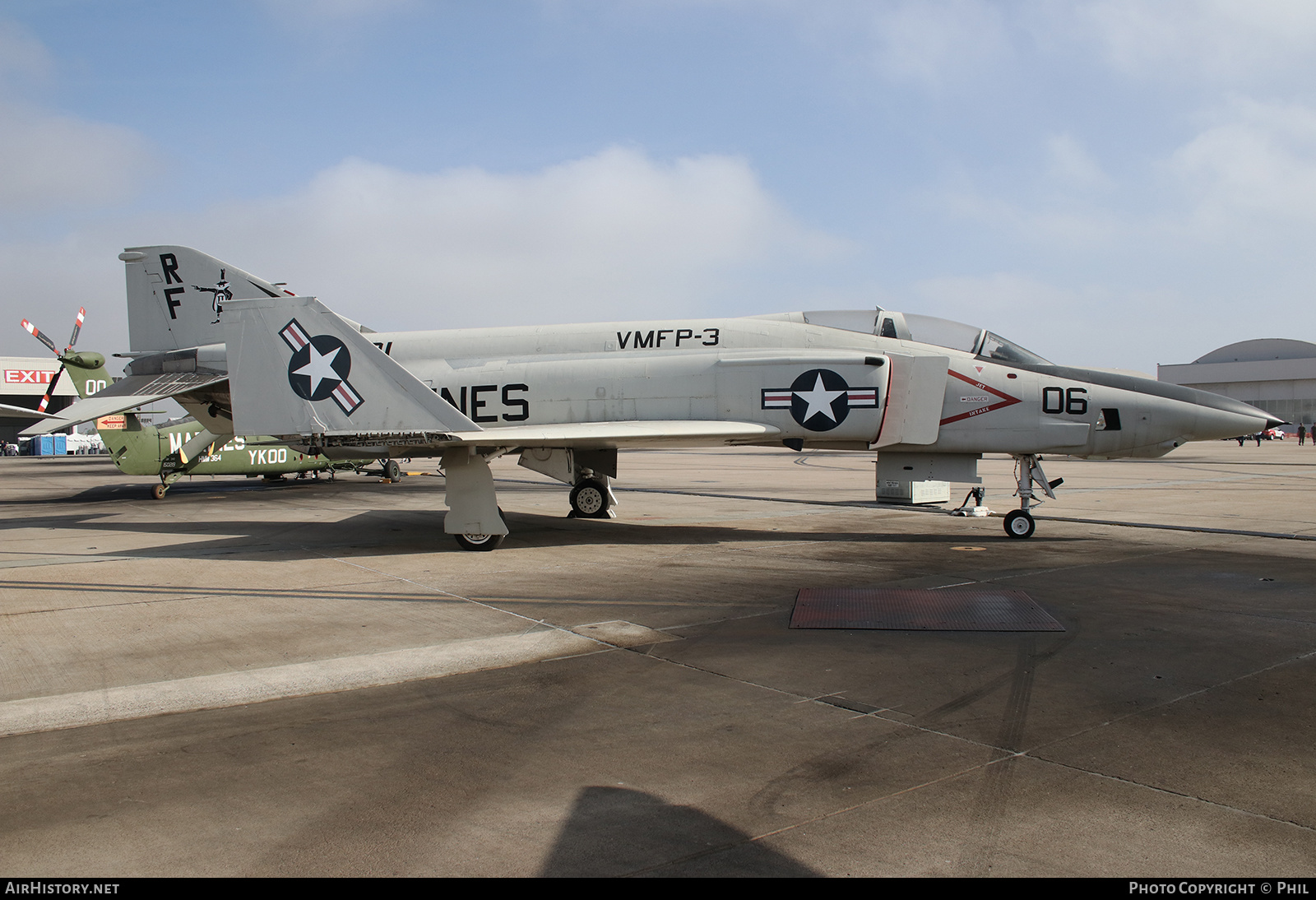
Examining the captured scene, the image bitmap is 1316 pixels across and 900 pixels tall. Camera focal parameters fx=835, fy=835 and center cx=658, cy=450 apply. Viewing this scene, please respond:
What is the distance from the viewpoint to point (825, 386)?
40.2 ft

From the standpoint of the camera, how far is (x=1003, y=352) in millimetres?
12633

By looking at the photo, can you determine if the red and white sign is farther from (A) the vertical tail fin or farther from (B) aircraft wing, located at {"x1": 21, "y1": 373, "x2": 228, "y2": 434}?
(B) aircraft wing, located at {"x1": 21, "y1": 373, "x2": 228, "y2": 434}

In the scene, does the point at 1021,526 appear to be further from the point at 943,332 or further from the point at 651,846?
the point at 651,846

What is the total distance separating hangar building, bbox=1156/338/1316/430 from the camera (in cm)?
9750

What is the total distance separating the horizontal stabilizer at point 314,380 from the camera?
11.5 meters

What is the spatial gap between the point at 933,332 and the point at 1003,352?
1.09 m

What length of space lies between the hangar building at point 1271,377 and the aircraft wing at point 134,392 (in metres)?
106

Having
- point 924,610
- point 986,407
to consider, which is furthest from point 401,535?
point 986,407

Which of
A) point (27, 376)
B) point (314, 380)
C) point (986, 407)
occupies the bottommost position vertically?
point (986, 407)

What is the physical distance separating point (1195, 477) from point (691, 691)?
2831 cm

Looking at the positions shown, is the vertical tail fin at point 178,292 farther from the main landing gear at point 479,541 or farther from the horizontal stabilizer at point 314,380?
the main landing gear at point 479,541

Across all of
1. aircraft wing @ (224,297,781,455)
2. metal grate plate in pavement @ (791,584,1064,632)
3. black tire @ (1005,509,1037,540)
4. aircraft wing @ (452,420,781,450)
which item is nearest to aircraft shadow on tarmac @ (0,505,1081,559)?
black tire @ (1005,509,1037,540)

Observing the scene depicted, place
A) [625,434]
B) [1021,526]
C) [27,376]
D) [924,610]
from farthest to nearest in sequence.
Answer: [27,376] < [1021,526] < [625,434] < [924,610]

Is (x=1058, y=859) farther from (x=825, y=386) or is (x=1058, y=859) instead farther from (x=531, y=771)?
(x=825, y=386)
